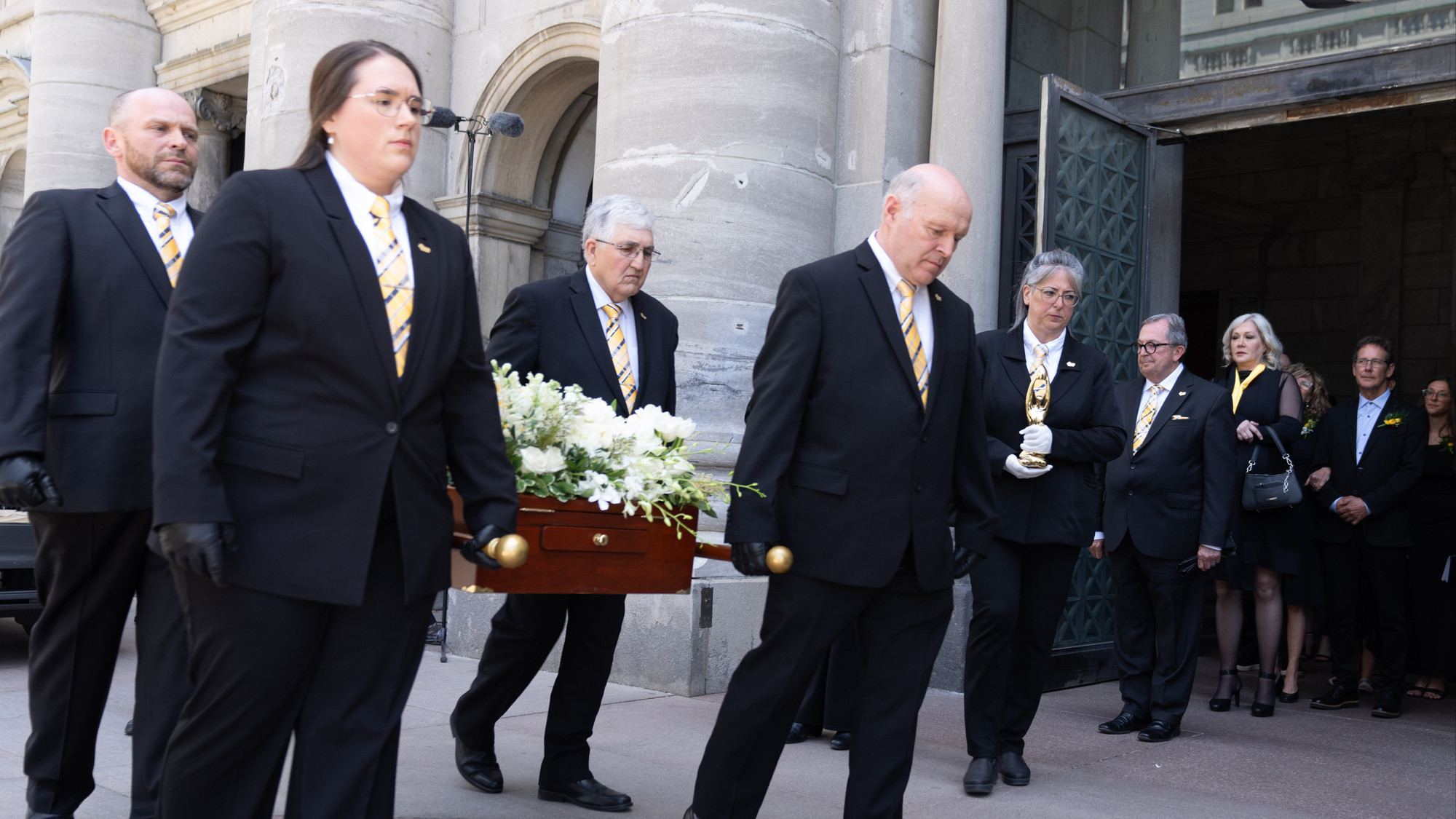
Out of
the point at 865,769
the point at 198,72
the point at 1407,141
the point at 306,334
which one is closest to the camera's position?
the point at 306,334

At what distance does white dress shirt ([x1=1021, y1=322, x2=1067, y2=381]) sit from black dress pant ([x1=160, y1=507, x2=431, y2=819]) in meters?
3.20

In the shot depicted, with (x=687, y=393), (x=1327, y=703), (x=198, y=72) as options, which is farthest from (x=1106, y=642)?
(x=198, y=72)

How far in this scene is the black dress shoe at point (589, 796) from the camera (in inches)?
164

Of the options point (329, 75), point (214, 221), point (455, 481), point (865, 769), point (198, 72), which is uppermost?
point (198, 72)

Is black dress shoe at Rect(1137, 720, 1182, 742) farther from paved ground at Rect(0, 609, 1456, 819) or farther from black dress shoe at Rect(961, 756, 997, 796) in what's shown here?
black dress shoe at Rect(961, 756, 997, 796)

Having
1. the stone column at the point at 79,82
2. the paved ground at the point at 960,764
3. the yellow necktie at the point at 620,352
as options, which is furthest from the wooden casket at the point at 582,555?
the stone column at the point at 79,82

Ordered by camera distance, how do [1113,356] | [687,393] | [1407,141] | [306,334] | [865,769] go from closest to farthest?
1. [306,334]
2. [865,769]
3. [687,393]
4. [1113,356]
5. [1407,141]

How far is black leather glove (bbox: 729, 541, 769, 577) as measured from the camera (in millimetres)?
3324

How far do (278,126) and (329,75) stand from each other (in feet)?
24.7

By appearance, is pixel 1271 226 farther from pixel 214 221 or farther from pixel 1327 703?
pixel 214 221

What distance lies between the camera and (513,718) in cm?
555

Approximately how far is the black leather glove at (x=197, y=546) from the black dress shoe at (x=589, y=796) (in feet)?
6.87

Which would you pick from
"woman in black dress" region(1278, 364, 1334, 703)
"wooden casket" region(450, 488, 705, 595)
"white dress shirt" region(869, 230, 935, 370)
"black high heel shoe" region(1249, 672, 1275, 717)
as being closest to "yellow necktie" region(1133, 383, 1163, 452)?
"woman in black dress" region(1278, 364, 1334, 703)

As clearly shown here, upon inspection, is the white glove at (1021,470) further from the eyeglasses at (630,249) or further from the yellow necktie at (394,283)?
the yellow necktie at (394,283)
